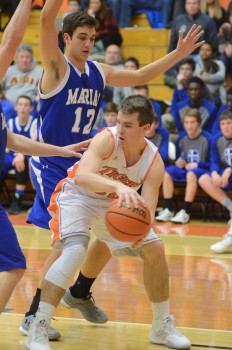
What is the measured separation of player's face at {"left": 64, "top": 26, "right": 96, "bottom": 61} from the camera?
5367 mm

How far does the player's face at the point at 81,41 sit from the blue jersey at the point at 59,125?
0.37 feet

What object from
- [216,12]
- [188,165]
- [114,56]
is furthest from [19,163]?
[216,12]

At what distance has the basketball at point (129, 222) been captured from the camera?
4.32 metres

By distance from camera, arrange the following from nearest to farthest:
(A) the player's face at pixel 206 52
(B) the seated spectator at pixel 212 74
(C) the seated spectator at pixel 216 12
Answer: (B) the seated spectator at pixel 212 74 → (A) the player's face at pixel 206 52 → (C) the seated spectator at pixel 216 12

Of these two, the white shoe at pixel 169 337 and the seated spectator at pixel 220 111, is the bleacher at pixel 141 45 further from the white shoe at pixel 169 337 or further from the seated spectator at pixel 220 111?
the white shoe at pixel 169 337

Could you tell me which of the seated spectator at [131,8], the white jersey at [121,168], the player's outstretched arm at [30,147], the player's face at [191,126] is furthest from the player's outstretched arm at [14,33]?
the seated spectator at [131,8]

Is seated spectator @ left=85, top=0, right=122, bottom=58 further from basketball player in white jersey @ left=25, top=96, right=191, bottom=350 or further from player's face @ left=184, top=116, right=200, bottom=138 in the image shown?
basketball player in white jersey @ left=25, top=96, right=191, bottom=350

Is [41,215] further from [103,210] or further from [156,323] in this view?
[156,323]

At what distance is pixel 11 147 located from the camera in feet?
15.9

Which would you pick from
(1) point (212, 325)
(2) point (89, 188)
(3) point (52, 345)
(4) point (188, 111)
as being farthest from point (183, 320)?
(4) point (188, 111)

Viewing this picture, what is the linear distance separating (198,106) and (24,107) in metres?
2.57

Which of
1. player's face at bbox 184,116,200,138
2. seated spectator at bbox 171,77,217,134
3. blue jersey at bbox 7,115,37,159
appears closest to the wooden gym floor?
player's face at bbox 184,116,200,138

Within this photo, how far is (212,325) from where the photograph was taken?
5426mm

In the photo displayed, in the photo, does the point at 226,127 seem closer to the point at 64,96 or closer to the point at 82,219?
the point at 64,96
